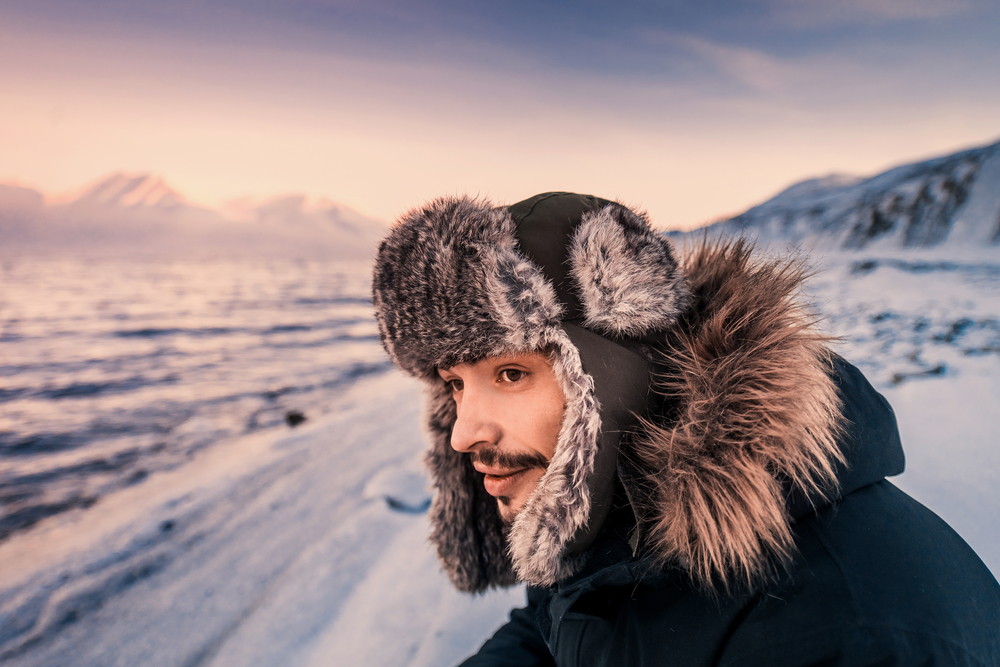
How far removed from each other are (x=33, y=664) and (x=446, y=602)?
2.17 meters

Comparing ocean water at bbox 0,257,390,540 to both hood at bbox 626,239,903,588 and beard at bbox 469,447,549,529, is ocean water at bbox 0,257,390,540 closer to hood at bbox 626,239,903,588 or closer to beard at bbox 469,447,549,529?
beard at bbox 469,447,549,529

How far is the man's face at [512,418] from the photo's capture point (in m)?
1.36

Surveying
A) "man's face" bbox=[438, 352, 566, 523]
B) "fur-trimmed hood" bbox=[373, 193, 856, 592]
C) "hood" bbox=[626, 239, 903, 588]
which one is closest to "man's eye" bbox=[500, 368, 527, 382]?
"man's face" bbox=[438, 352, 566, 523]

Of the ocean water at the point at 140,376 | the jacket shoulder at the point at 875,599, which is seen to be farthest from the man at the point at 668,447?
the ocean water at the point at 140,376

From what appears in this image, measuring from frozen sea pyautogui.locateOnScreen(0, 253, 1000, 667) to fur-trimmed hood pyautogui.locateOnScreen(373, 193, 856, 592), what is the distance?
1.10ft

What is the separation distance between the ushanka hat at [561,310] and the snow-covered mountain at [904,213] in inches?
23.2

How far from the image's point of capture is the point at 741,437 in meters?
1.14

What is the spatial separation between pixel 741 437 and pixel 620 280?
1.79ft

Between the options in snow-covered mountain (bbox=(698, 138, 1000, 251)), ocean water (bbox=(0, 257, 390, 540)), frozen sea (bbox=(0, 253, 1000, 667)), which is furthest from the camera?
snow-covered mountain (bbox=(698, 138, 1000, 251))

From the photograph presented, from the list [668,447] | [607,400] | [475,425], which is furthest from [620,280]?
[475,425]

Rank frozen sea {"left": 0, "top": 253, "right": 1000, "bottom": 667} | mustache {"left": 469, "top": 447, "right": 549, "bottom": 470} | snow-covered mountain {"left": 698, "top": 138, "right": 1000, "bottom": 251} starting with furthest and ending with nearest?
1. snow-covered mountain {"left": 698, "top": 138, "right": 1000, "bottom": 251}
2. frozen sea {"left": 0, "top": 253, "right": 1000, "bottom": 667}
3. mustache {"left": 469, "top": 447, "right": 549, "bottom": 470}

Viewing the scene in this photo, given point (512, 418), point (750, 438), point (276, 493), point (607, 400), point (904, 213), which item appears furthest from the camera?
point (904, 213)

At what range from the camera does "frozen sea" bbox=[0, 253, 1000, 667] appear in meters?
2.24

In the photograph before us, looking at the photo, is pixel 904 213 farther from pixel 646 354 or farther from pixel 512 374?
pixel 512 374
